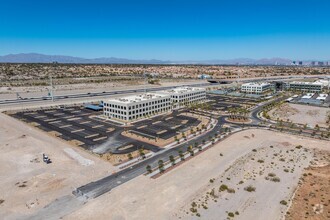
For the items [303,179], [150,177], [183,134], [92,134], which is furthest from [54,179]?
[303,179]

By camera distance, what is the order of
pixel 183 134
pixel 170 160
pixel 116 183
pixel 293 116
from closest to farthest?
1. pixel 116 183
2. pixel 170 160
3. pixel 183 134
4. pixel 293 116

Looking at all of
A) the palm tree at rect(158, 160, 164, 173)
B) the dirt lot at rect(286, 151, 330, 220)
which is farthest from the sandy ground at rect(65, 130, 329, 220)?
the palm tree at rect(158, 160, 164, 173)

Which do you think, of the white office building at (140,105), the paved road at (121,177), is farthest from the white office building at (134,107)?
the paved road at (121,177)

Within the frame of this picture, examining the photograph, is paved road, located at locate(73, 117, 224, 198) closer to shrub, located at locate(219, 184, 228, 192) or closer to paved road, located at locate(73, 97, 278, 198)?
paved road, located at locate(73, 97, 278, 198)

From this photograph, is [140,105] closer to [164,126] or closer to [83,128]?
[164,126]

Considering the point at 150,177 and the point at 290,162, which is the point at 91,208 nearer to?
the point at 150,177

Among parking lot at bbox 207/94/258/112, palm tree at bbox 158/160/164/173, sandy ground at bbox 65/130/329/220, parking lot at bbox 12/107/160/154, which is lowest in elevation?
sandy ground at bbox 65/130/329/220
